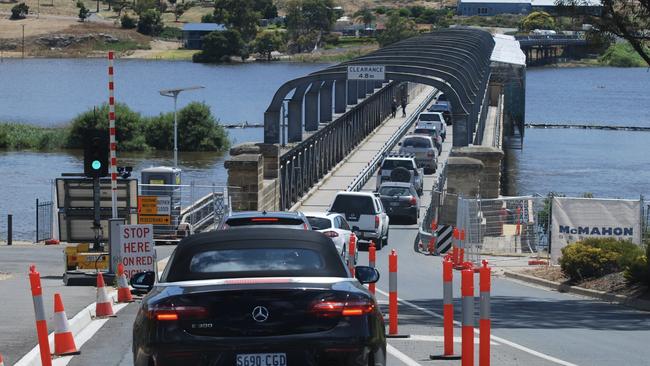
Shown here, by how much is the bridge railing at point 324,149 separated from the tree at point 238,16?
11579 cm

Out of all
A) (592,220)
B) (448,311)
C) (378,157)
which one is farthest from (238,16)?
(448,311)

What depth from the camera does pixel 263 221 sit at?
17.4 meters

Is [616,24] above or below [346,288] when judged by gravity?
above

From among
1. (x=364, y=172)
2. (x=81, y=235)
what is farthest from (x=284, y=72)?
(x=81, y=235)

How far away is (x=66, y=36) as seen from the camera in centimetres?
19488

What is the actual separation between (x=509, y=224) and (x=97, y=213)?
13140 mm

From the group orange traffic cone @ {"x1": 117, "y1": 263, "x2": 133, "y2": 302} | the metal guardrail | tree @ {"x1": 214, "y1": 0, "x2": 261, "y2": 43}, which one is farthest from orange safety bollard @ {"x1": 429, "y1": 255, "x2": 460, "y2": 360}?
tree @ {"x1": 214, "y1": 0, "x2": 261, "y2": 43}

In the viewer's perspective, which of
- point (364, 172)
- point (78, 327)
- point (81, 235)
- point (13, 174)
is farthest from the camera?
point (13, 174)

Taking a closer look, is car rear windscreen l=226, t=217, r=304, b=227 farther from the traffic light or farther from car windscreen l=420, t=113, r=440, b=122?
car windscreen l=420, t=113, r=440, b=122

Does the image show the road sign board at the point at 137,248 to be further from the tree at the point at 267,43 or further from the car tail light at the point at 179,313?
the tree at the point at 267,43

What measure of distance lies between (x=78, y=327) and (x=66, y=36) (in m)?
185

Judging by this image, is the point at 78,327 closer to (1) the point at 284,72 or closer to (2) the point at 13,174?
(2) the point at 13,174

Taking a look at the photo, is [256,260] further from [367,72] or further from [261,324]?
[367,72]

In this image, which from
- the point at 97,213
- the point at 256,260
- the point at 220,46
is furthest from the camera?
the point at 220,46
